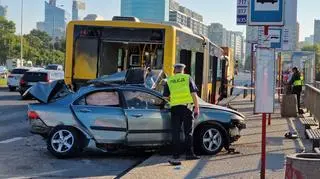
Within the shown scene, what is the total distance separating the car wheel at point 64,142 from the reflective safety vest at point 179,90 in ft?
6.15

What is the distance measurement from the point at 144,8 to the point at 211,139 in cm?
1315

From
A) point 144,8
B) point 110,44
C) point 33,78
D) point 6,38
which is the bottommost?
point 33,78

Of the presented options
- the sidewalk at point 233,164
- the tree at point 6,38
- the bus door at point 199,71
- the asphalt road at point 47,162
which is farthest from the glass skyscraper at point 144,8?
the tree at point 6,38

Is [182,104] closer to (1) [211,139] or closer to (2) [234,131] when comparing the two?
(1) [211,139]

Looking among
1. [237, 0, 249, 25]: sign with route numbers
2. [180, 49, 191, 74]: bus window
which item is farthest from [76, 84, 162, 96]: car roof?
[237, 0, 249, 25]: sign with route numbers

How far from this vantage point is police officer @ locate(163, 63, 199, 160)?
36.4 ft

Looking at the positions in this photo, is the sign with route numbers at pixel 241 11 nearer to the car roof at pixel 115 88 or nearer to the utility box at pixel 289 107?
the utility box at pixel 289 107

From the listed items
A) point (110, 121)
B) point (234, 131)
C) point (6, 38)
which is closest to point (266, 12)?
point (110, 121)

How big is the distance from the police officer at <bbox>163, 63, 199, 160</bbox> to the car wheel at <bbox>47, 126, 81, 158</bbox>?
1.79m

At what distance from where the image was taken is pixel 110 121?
11.3m

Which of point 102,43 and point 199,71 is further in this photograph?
point 199,71

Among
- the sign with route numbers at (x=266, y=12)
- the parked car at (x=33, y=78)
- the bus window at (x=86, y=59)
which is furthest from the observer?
the parked car at (x=33, y=78)

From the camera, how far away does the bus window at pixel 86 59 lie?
50.4ft

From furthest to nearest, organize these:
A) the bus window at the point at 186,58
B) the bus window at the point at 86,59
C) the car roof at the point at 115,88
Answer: the bus window at the point at 186,58, the bus window at the point at 86,59, the car roof at the point at 115,88
